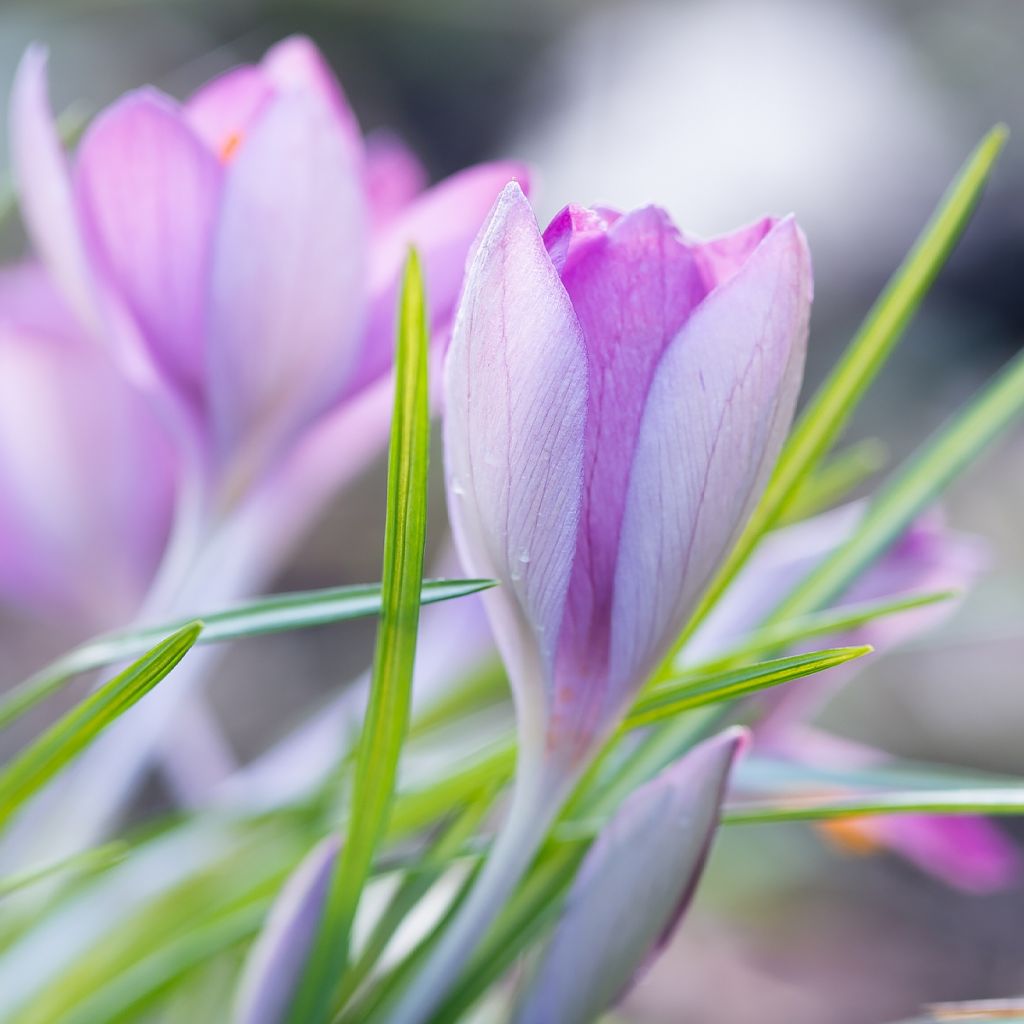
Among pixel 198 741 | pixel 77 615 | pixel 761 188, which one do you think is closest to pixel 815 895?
pixel 198 741

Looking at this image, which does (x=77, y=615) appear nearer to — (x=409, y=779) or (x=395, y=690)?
(x=409, y=779)

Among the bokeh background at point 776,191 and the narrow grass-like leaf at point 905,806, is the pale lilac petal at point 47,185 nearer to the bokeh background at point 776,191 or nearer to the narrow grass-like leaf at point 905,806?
the narrow grass-like leaf at point 905,806

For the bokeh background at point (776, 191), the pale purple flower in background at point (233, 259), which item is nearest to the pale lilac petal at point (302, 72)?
the pale purple flower in background at point (233, 259)

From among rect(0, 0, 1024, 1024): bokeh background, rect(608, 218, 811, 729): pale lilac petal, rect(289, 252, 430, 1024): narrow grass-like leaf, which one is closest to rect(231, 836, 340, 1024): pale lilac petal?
rect(289, 252, 430, 1024): narrow grass-like leaf

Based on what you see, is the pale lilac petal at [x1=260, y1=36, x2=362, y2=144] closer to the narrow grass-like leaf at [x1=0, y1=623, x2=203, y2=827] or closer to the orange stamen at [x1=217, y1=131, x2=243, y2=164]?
the orange stamen at [x1=217, y1=131, x2=243, y2=164]

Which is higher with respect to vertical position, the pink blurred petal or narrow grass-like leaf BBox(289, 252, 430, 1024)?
narrow grass-like leaf BBox(289, 252, 430, 1024)
